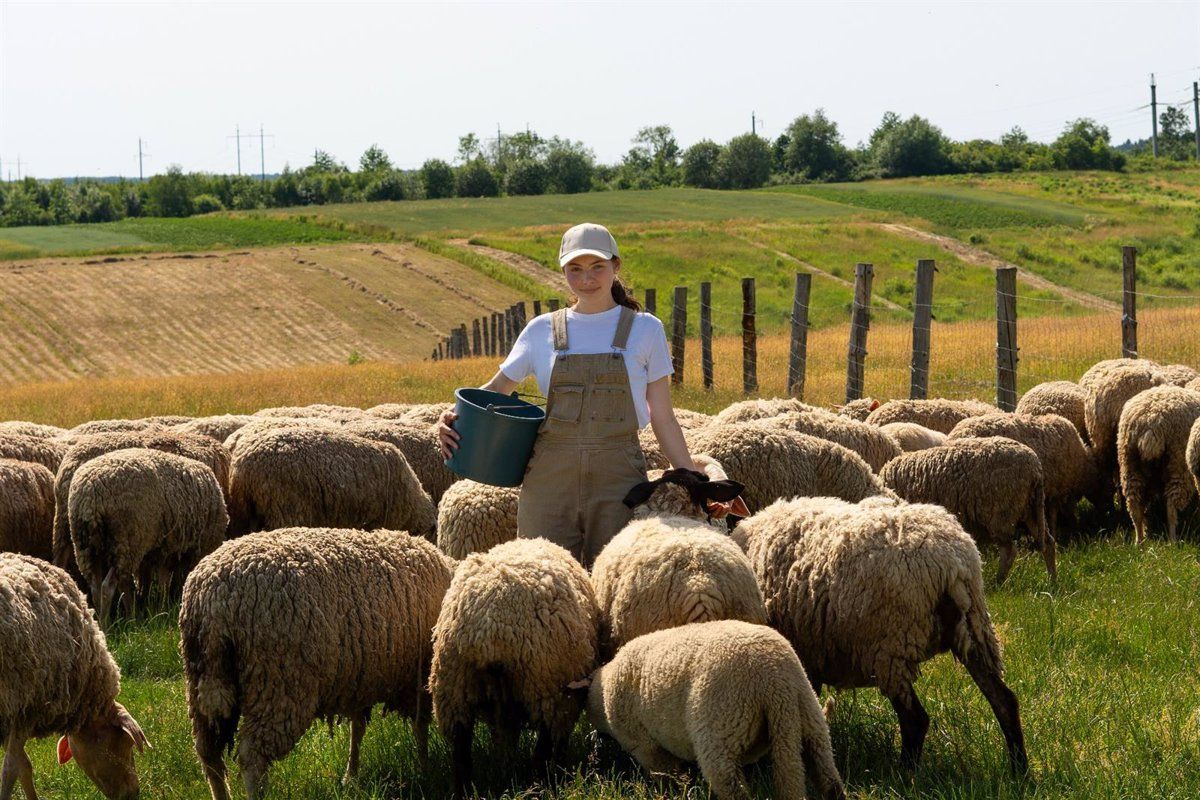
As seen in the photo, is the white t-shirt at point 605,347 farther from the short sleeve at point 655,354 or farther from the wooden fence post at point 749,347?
the wooden fence post at point 749,347

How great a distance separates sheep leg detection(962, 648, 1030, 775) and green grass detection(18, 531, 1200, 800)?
0.28 ft

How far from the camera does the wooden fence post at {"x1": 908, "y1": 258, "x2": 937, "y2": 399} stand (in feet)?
46.2

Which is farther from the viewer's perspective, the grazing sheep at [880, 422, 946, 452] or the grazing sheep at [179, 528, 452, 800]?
the grazing sheep at [880, 422, 946, 452]

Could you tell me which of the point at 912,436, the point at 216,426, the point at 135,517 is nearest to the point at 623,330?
the point at 135,517

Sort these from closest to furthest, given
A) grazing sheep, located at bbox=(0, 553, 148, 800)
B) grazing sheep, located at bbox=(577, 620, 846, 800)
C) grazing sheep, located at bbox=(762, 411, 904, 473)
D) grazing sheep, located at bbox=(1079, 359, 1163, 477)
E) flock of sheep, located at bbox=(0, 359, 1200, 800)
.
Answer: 1. grazing sheep, located at bbox=(577, 620, 846, 800)
2. flock of sheep, located at bbox=(0, 359, 1200, 800)
3. grazing sheep, located at bbox=(0, 553, 148, 800)
4. grazing sheep, located at bbox=(762, 411, 904, 473)
5. grazing sheep, located at bbox=(1079, 359, 1163, 477)

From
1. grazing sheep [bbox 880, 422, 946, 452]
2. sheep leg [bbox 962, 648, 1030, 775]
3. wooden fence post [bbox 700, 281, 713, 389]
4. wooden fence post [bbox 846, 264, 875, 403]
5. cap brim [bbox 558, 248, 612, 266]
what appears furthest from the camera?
wooden fence post [bbox 700, 281, 713, 389]

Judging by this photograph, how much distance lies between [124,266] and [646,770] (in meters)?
62.3

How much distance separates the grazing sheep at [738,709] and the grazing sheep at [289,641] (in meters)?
1.46

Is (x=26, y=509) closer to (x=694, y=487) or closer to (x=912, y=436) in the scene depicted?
(x=694, y=487)

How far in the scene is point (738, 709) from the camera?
448 cm

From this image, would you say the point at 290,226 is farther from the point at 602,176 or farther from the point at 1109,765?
the point at 1109,765

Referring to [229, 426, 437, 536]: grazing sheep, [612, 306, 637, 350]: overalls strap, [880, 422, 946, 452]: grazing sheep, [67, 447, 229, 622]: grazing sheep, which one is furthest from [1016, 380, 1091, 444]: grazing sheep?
[67, 447, 229, 622]: grazing sheep

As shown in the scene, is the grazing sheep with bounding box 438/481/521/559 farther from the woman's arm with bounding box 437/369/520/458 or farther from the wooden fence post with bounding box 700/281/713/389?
the wooden fence post with bounding box 700/281/713/389

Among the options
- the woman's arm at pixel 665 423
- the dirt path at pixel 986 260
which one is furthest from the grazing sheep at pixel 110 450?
the dirt path at pixel 986 260
